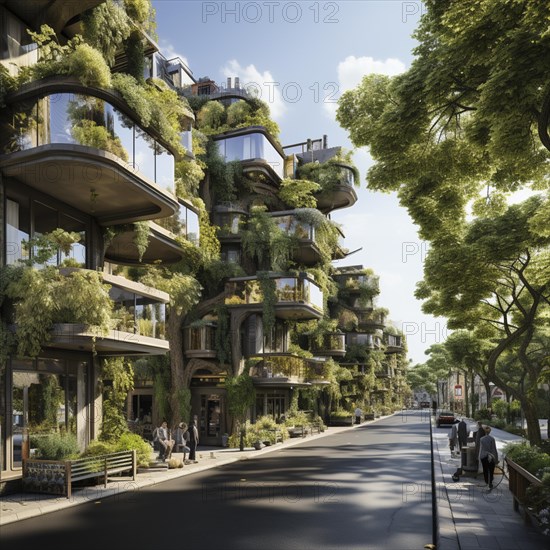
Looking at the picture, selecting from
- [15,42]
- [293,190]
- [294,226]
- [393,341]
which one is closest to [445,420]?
[294,226]

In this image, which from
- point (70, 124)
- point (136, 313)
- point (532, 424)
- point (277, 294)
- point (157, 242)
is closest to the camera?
point (70, 124)

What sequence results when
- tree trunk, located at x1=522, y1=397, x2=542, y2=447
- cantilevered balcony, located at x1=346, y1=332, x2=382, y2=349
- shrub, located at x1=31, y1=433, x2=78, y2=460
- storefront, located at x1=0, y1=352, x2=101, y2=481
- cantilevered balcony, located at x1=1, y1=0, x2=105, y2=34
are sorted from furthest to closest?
cantilevered balcony, located at x1=346, y1=332, x2=382, y2=349 < tree trunk, located at x1=522, y1=397, x2=542, y2=447 < cantilevered balcony, located at x1=1, y1=0, x2=105, y2=34 < shrub, located at x1=31, y1=433, x2=78, y2=460 < storefront, located at x1=0, y1=352, x2=101, y2=481

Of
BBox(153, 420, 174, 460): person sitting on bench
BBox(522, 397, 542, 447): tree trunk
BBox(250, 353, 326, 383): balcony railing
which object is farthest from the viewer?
BBox(250, 353, 326, 383): balcony railing

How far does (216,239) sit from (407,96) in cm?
2329

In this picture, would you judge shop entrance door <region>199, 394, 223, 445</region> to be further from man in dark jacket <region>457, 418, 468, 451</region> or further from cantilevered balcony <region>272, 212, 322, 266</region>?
man in dark jacket <region>457, 418, 468, 451</region>

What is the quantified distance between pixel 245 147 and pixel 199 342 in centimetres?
1245

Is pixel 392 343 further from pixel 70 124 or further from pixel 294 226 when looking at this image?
pixel 70 124

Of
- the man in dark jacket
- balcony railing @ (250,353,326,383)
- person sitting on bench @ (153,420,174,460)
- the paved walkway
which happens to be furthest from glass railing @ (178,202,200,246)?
the man in dark jacket

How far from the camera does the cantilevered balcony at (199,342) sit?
3328 cm

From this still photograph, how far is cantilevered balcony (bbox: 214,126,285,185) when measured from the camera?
37656 mm

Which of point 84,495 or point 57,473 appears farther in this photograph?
point 84,495

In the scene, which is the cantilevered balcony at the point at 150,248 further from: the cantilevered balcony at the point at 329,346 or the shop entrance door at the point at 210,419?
the cantilevered balcony at the point at 329,346

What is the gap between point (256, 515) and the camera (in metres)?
13.0

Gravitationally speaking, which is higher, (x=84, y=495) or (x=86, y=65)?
(x=86, y=65)
